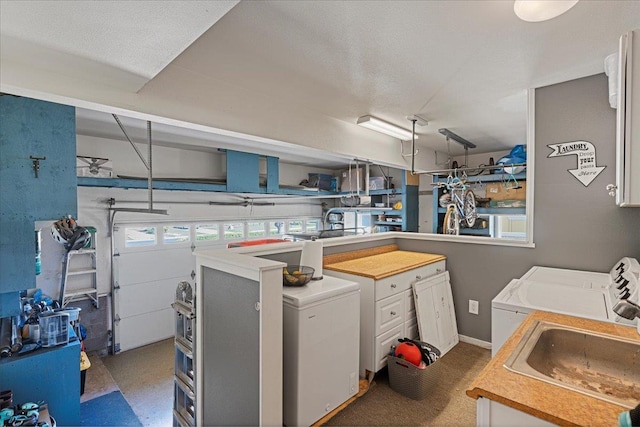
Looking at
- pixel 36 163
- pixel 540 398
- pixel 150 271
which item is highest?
pixel 36 163

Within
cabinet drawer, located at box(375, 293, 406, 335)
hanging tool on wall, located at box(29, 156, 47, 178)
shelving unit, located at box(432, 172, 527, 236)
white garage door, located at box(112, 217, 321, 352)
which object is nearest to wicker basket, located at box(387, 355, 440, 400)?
cabinet drawer, located at box(375, 293, 406, 335)

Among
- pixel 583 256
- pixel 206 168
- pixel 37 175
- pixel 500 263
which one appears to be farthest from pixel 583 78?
pixel 206 168

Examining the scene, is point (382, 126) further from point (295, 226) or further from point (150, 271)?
point (150, 271)

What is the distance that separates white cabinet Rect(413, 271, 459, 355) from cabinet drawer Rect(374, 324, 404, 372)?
1.14 ft

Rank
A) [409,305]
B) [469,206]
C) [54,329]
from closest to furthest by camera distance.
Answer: [54,329], [409,305], [469,206]

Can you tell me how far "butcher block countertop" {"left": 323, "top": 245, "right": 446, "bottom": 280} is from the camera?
2689 mm

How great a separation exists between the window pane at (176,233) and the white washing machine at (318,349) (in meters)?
3.61

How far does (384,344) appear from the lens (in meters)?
2.59

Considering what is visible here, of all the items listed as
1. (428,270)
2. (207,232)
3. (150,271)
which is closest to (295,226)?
Answer: (207,232)

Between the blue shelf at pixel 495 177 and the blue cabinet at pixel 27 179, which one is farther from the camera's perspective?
the blue shelf at pixel 495 177

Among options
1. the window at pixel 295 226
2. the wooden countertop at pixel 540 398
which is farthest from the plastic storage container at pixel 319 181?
the wooden countertop at pixel 540 398

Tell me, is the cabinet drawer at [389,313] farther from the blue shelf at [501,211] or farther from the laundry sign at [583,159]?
the blue shelf at [501,211]

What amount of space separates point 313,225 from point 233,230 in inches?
87.5

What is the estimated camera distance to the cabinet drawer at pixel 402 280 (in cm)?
256
